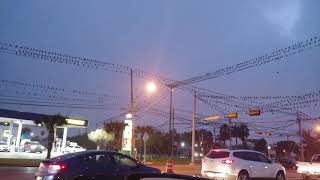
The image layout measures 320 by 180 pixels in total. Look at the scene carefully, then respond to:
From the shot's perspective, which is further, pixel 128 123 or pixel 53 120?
pixel 128 123

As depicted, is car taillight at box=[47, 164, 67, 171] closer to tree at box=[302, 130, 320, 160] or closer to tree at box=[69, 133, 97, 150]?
tree at box=[302, 130, 320, 160]

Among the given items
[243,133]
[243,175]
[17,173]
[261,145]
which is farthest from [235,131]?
[243,175]

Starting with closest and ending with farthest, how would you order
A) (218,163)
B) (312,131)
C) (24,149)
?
1. (218,163)
2. (24,149)
3. (312,131)

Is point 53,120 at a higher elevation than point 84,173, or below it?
higher

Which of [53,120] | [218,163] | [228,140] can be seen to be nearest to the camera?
[218,163]

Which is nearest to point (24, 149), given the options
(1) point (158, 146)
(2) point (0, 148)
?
(2) point (0, 148)

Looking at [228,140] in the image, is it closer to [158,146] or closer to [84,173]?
[158,146]

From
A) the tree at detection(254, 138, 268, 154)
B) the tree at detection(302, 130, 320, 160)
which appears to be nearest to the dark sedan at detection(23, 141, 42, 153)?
the tree at detection(302, 130, 320, 160)

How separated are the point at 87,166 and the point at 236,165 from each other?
860 centimetres

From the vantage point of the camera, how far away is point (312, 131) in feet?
327

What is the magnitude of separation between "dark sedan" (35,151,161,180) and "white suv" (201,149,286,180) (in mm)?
6562

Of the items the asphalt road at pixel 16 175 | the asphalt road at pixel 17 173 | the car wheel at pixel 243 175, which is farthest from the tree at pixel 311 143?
the car wheel at pixel 243 175

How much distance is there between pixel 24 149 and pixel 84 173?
53250mm

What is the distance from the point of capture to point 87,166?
515 inches
